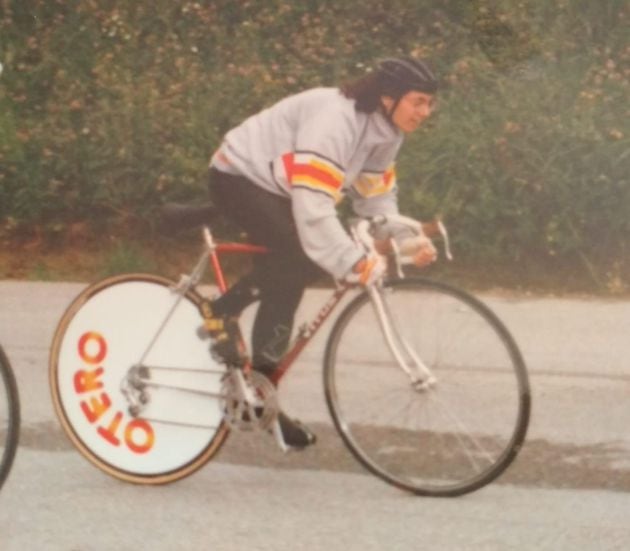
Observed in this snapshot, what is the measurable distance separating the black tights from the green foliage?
4.41m

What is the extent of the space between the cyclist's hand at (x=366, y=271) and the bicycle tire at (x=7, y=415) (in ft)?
3.66

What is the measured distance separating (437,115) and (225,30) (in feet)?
7.47

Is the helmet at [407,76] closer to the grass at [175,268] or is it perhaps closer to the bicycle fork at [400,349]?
the bicycle fork at [400,349]

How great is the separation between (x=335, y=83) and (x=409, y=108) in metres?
6.31

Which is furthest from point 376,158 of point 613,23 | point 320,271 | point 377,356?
point 613,23

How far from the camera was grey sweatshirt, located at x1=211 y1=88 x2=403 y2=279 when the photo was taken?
6215 millimetres

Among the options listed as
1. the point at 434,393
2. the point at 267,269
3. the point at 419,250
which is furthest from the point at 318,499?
the point at 419,250

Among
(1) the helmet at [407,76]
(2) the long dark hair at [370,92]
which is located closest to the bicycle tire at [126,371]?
(2) the long dark hair at [370,92]

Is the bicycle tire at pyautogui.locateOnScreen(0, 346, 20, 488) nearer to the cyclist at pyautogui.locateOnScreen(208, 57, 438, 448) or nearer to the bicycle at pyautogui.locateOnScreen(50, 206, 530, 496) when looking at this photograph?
the bicycle at pyautogui.locateOnScreen(50, 206, 530, 496)

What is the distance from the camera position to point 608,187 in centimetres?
A: 1081

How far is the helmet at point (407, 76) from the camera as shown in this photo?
20.7ft

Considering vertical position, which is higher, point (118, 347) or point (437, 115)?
point (118, 347)

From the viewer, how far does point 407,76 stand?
20.8 feet

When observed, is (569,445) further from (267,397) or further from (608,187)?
(608,187)
